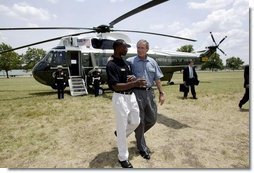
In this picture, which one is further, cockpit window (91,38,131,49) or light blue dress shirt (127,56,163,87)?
cockpit window (91,38,131,49)

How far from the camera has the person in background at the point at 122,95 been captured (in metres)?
3.92

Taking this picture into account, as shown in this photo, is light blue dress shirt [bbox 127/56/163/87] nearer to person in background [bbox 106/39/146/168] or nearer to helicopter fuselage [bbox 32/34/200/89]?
person in background [bbox 106/39/146/168]

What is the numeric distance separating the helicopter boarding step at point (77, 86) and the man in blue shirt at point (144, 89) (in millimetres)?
8972

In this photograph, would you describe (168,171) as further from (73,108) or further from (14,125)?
(73,108)

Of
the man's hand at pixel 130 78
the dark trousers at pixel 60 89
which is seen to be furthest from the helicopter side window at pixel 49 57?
the man's hand at pixel 130 78

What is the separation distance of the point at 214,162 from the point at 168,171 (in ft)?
2.67

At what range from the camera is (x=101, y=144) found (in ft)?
17.3

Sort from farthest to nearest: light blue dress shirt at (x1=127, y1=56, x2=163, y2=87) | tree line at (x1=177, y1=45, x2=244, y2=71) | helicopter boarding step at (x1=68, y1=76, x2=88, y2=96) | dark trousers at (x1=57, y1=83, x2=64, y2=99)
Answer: helicopter boarding step at (x1=68, y1=76, x2=88, y2=96)
dark trousers at (x1=57, y1=83, x2=64, y2=99)
tree line at (x1=177, y1=45, x2=244, y2=71)
light blue dress shirt at (x1=127, y1=56, x2=163, y2=87)

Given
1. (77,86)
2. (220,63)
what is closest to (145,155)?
(77,86)

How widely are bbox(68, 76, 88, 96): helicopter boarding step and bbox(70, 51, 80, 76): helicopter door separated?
56 cm

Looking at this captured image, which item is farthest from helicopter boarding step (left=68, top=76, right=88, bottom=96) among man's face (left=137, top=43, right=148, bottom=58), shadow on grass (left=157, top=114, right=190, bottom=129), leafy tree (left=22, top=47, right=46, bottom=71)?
leafy tree (left=22, top=47, right=46, bottom=71)

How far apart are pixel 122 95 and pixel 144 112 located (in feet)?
2.35

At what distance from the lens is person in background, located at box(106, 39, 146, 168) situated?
154 inches

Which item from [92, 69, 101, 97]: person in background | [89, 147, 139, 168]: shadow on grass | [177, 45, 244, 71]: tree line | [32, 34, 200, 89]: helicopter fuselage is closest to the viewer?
[89, 147, 139, 168]: shadow on grass
